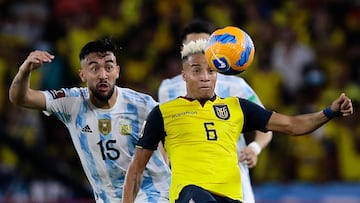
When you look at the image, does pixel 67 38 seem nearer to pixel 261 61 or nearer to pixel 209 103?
pixel 261 61

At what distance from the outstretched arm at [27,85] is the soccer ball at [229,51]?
1269 mm

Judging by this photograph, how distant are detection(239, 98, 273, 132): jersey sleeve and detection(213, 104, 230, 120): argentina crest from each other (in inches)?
5.4

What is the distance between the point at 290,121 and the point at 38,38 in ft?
29.6

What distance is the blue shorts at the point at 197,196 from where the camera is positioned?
8312 mm

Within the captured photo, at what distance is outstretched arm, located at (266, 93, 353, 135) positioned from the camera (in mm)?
8430

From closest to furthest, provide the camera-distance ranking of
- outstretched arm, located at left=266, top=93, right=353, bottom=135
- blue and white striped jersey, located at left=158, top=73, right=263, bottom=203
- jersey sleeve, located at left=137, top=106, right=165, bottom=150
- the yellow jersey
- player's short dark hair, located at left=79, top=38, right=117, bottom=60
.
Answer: outstretched arm, located at left=266, top=93, right=353, bottom=135
the yellow jersey
jersey sleeve, located at left=137, top=106, right=165, bottom=150
player's short dark hair, located at left=79, top=38, right=117, bottom=60
blue and white striped jersey, located at left=158, top=73, right=263, bottom=203

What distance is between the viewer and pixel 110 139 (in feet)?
31.3

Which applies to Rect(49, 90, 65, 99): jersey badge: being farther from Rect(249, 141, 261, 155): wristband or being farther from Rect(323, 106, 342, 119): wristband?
Rect(323, 106, 342, 119): wristband

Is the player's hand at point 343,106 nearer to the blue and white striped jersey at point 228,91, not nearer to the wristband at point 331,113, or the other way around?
the wristband at point 331,113

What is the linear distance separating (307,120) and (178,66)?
6.69 meters

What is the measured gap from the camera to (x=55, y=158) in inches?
645

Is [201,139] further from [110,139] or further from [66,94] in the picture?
[66,94]

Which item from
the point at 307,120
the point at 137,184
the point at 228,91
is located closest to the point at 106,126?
the point at 137,184

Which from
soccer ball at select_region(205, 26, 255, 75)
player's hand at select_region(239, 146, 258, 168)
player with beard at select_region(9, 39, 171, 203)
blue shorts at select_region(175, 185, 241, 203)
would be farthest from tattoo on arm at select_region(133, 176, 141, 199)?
player's hand at select_region(239, 146, 258, 168)
